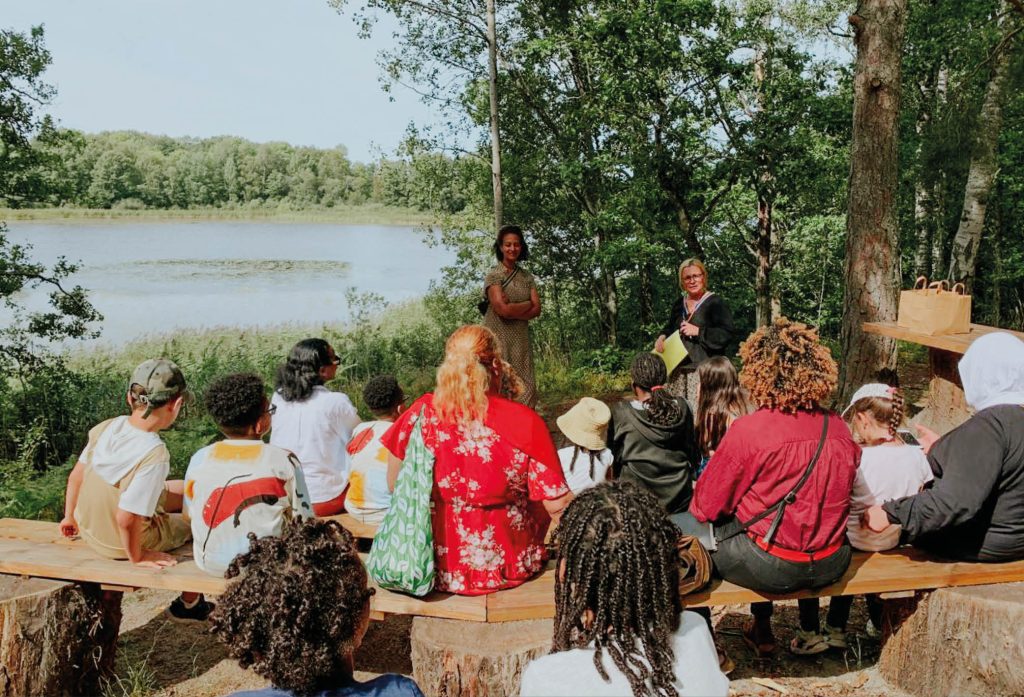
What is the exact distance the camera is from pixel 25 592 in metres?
3.17

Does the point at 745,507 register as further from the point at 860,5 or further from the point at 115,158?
the point at 115,158

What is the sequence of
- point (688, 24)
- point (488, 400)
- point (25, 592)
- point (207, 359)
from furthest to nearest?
point (207, 359), point (688, 24), point (25, 592), point (488, 400)

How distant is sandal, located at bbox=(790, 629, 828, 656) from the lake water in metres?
8.82

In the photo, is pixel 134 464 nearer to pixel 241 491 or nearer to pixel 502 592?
pixel 241 491

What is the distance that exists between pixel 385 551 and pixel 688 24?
711 centimetres

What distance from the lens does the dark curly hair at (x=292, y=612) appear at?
4.84 ft

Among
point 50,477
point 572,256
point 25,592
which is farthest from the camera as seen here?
point 572,256

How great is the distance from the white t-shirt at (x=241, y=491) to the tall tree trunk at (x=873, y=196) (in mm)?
4930

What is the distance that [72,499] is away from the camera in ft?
11.2

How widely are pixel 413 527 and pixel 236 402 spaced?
0.83 m

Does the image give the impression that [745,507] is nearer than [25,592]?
Yes

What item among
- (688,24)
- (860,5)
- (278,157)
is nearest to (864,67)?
(860,5)

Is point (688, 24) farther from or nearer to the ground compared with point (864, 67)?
farther from the ground

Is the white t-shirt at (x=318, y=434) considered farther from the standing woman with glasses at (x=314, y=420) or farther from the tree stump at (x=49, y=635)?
the tree stump at (x=49, y=635)
